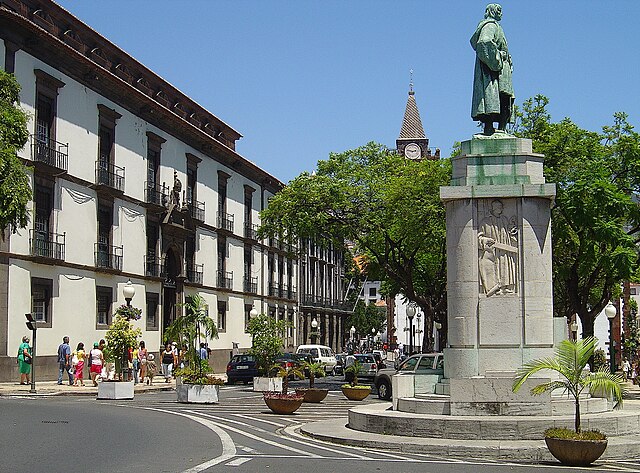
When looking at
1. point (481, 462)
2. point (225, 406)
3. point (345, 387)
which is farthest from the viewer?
point (345, 387)

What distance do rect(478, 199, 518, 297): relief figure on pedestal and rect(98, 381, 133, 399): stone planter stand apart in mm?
14394

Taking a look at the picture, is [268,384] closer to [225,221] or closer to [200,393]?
[200,393]

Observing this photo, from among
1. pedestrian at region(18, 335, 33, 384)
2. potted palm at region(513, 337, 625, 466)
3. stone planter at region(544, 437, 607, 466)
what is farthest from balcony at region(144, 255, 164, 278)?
stone planter at region(544, 437, 607, 466)

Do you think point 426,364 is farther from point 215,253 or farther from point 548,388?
point 215,253

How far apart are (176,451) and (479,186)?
744cm

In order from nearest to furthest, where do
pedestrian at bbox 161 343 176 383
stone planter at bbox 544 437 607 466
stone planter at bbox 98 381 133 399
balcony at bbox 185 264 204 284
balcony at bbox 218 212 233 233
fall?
stone planter at bbox 544 437 607 466, stone planter at bbox 98 381 133 399, pedestrian at bbox 161 343 176 383, balcony at bbox 185 264 204 284, balcony at bbox 218 212 233 233

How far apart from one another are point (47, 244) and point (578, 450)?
27814mm

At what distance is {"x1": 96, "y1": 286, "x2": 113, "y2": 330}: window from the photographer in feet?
136

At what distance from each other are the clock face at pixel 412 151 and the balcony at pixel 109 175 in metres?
88.5

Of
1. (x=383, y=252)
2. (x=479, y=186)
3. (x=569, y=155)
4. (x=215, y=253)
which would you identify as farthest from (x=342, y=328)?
(x=479, y=186)

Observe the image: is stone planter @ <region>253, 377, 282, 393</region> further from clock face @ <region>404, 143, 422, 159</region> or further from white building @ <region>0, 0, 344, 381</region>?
clock face @ <region>404, 143, 422, 159</region>

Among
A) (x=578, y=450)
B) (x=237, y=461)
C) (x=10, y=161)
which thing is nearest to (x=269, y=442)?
(x=237, y=461)

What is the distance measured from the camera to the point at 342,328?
9262cm

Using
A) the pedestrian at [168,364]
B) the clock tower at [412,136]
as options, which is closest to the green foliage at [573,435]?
the pedestrian at [168,364]
